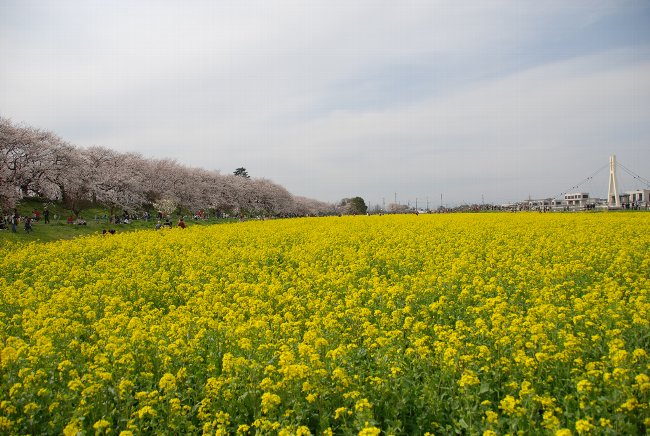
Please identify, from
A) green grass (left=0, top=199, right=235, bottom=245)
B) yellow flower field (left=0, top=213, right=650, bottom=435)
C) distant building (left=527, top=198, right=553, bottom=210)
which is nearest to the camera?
yellow flower field (left=0, top=213, right=650, bottom=435)

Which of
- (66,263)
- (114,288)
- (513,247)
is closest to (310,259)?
(114,288)

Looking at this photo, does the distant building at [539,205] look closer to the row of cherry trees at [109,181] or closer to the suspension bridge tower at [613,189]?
the suspension bridge tower at [613,189]

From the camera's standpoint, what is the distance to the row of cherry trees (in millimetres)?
45938

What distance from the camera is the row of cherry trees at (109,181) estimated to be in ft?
151

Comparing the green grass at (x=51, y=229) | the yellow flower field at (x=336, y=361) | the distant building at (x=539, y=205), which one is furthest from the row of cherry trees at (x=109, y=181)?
the distant building at (x=539, y=205)

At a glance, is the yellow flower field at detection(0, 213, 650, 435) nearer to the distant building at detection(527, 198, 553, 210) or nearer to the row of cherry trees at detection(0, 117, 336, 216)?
the row of cherry trees at detection(0, 117, 336, 216)

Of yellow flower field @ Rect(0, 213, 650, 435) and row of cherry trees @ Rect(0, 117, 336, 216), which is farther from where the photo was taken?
row of cherry trees @ Rect(0, 117, 336, 216)

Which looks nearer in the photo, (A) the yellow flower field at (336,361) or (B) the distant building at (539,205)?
(A) the yellow flower field at (336,361)

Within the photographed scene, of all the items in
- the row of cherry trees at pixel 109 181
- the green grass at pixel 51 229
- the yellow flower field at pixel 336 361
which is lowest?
the yellow flower field at pixel 336 361

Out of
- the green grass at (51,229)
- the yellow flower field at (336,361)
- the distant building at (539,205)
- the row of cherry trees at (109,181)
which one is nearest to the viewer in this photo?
the yellow flower field at (336,361)

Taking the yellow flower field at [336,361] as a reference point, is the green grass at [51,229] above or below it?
above

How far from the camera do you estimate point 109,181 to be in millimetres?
58531

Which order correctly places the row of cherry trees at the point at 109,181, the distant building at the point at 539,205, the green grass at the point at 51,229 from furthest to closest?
the distant building at the point at 539,205 → the row of cherry trees at the point at 109,181 → the green grass at the point at 51,229

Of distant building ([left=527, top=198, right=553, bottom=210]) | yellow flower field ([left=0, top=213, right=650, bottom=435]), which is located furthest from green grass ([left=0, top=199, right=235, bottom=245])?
distant building ([left=527, top=198, right=553, bottom=210])
